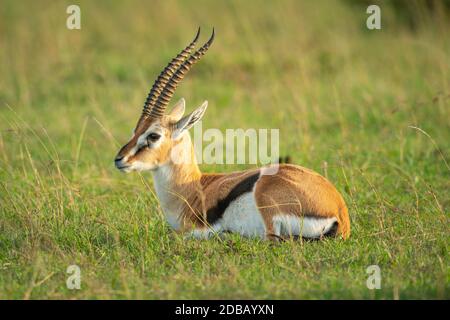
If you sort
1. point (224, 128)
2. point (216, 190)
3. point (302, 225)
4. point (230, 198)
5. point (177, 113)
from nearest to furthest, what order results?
1. point (302, 225)
2. point (230, 198)
3. point (216, 190)
4. point (177, 113)
5. point (224, 128)

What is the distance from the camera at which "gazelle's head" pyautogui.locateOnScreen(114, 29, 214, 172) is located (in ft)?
19.6

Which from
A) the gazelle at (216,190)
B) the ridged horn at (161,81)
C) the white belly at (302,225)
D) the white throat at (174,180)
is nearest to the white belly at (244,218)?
the gazelle at (216,190)

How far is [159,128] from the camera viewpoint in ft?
20.0

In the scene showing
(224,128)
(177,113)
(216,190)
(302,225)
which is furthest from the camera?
(224,128)

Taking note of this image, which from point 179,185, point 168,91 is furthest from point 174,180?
point 168,91

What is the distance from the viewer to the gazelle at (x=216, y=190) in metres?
5.77

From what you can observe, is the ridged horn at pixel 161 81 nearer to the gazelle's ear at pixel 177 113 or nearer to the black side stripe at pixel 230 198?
the gazelle's ear at pixel 177 113

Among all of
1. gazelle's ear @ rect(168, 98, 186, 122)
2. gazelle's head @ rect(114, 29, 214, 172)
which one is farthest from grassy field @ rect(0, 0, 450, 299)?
gazelle's ear @ rect(168, 98, 186, 122)

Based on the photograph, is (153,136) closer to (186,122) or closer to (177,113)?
(186,122)

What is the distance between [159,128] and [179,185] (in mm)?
495

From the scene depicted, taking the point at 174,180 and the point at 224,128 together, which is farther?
the point at 224,128

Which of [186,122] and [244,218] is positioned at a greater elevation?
[186,122]

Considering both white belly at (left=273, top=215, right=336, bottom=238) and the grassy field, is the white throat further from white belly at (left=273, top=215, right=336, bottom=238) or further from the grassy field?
white belly at (left=273, top=215, right=336, bottom=238)
